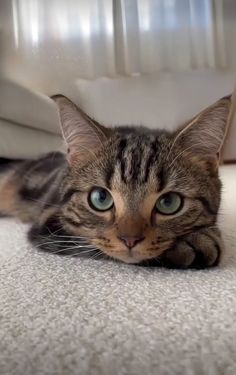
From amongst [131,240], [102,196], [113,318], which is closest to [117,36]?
[102,196]

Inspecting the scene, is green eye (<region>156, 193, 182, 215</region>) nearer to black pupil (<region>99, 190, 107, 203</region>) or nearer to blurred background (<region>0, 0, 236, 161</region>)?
black pupil (<region>99, 190, 107, 203</region>)

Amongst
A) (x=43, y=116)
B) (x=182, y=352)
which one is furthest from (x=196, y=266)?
(x=43, y=116)

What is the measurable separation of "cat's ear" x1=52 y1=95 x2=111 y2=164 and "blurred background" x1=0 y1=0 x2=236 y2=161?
168 cm

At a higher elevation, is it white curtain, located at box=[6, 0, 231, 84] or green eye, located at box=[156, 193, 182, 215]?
white curtain, located at box=[6, 0, 231, 84]

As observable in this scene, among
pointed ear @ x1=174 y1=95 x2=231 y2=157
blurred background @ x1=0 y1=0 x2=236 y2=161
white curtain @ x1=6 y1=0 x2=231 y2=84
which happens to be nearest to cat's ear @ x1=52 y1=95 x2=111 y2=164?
pointed ear @ x1=174 y1=95 x2=231 y2=157

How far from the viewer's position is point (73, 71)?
2.76 meters

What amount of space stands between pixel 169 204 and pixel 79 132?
0.77 ft

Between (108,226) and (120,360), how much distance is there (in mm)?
349

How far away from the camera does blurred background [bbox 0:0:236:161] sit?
266 centimetres

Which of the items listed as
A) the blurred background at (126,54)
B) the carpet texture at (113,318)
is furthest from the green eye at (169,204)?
the blurred background at (126,54)

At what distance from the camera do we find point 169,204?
32.6 inches

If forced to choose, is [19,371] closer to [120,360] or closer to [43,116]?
[120,360]

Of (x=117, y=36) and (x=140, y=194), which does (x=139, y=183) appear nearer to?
(x=140, y=194)

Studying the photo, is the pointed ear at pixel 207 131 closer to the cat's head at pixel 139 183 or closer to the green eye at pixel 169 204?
the cat's head at pixel 139 183
